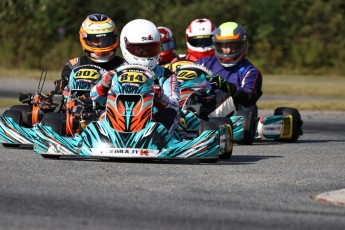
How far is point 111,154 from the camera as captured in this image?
11.3m

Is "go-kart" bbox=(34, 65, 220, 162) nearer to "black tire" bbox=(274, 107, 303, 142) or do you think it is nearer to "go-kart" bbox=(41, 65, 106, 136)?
"go-kart" bbox=(41, 65, 106, 136)

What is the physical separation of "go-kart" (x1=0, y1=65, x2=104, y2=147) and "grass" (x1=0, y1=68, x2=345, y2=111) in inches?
355

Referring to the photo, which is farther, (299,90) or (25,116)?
(299,90)

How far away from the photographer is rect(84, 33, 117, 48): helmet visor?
1448 centimetres

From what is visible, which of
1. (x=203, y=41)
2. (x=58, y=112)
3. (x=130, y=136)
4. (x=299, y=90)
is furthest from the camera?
(x=299, y=90)

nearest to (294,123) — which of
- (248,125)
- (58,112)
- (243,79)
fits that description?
(243,79)

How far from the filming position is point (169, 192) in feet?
29.8

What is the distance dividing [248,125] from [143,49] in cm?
270

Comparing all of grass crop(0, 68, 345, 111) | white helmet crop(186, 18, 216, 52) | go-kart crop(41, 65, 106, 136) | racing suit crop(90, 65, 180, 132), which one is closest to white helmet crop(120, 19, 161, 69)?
racing suit crop(90, 65, 180, 132)

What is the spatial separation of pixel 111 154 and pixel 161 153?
1.58 ft

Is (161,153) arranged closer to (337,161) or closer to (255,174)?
(255,174)

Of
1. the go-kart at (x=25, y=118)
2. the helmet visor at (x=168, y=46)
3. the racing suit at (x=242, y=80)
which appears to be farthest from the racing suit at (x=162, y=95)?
the helmet visor at (x=168, y=46)

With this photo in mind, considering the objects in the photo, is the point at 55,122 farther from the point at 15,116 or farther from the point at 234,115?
the point at 234,115

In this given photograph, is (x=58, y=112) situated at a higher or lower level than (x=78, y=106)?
lower
